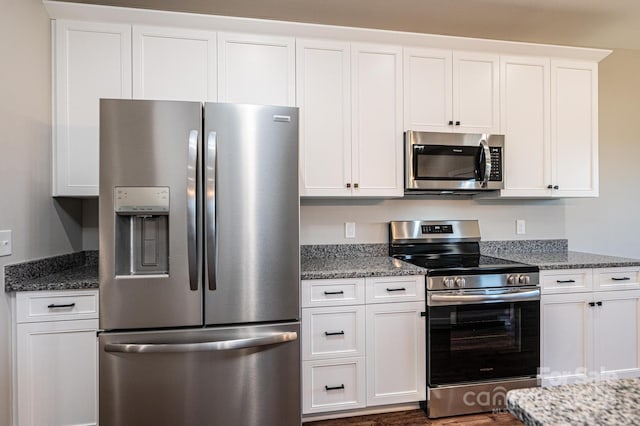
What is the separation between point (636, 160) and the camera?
300 cm

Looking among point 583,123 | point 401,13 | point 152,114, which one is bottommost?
point 152,114

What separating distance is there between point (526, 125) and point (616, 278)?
1233 millimetres

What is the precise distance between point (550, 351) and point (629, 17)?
2530 millimetres

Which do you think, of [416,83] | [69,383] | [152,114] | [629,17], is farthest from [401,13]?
[69,383]

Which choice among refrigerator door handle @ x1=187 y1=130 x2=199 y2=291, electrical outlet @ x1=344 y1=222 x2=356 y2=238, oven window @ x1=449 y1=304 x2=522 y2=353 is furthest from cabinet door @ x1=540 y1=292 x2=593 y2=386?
refrigerator door handle @ x1=187 y1=130 x2=199 y2=291

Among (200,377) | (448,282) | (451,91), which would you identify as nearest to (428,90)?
(451,91)

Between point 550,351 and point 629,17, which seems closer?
point 550,351

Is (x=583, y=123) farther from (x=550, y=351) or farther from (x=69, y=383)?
(x=69, y=383)

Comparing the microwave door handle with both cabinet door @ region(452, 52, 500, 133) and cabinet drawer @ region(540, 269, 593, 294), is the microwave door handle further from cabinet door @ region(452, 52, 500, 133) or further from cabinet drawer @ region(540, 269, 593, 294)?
cabinet drawer @ region(540, 269, 593, 294)

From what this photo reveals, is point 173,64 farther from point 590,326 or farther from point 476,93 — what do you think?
point 590,326

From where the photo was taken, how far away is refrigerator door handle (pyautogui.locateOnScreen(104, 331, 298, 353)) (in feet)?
5.10

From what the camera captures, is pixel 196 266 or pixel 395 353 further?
pixel 395 353

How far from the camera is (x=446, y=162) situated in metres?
2.40

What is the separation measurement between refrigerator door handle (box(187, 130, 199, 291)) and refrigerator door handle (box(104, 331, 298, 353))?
0.32m
